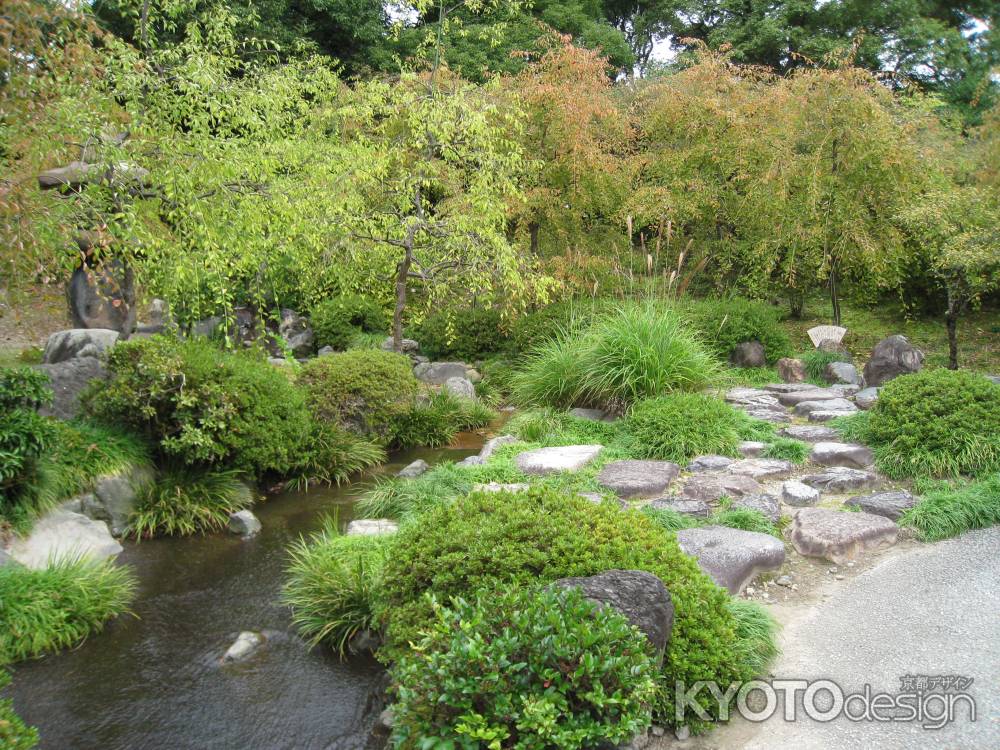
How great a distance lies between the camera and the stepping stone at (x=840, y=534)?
4.13 metres

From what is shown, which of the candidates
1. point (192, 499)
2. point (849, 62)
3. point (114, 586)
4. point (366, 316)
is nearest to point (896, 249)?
point (849, 62)

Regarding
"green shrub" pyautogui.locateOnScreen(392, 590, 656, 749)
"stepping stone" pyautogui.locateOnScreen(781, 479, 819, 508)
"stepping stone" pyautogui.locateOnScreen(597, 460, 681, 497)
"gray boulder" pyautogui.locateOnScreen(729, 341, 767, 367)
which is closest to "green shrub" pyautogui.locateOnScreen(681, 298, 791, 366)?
"gray boulder" pyautogui.locateOnScreen(729, 341, 767, 367)

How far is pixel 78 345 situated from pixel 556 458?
419cm

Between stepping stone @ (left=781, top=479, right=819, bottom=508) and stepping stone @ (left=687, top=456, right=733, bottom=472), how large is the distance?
0.58m

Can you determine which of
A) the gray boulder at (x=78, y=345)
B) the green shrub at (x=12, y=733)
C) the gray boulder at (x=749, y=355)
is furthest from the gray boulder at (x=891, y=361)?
the green shrub at (x=12, y=733)

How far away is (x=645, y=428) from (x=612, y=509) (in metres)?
2.68

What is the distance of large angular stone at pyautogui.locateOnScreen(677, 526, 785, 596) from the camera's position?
3768mm

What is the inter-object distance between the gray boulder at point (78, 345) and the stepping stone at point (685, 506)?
15.3 ft

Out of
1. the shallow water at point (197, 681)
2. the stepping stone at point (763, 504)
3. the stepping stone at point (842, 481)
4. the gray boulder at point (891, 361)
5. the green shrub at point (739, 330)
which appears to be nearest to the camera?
the shallow water at point (197, 681)

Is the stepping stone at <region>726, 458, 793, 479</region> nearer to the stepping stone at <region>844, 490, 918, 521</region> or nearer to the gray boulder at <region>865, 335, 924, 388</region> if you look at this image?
the stepping stone at <region>844, 490, 918, 521</region>

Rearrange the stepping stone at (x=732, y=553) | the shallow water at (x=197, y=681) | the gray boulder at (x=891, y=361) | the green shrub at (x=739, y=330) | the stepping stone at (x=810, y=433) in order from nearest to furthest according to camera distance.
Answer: the shallow water at (x=197, y=681) < the stepping stone at (x=732, y=553) < the stepping stone at (x=810, y=433) < the gray boulder at (x=891, y=361) < the green shrub at (x=739, y=330)

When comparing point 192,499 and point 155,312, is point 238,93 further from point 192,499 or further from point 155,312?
point 155,312

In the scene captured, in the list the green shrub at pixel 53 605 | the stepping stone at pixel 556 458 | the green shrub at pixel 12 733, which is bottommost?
the green shrub at pixel 53 605

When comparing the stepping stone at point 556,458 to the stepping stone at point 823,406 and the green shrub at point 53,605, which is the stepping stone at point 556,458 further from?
the green shrub at point 53,605
